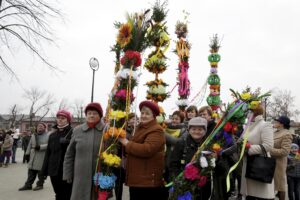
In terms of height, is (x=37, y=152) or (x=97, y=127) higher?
(x=97, y=127)

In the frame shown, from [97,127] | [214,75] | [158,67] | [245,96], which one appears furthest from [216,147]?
[214,75]

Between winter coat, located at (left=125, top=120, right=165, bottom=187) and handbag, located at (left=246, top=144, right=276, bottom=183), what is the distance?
126cm

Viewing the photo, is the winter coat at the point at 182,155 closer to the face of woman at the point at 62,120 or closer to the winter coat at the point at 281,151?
the winter coat at the point at 281,151

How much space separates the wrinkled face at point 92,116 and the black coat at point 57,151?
101cm

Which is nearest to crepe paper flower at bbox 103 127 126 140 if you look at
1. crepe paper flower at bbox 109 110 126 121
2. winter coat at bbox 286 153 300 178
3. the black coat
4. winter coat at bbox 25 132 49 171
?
crepe paper flower at bbox 109 110 126 121

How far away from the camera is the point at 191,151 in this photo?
3.91m

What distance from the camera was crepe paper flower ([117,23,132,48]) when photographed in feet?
14.5

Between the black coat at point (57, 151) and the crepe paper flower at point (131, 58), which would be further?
the black coat at point (57, 151)

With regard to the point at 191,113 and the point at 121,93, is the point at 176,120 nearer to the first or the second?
the point at 191,113

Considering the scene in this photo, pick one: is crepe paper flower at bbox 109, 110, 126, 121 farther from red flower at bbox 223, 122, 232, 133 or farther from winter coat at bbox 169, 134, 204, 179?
red flower at bbox 223, 122, 232, 133

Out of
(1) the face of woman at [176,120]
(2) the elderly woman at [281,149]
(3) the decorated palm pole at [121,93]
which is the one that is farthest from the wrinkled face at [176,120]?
(2) the elderly woman at [281,149]

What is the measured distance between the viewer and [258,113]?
15.2ft

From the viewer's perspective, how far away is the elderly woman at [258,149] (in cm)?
439

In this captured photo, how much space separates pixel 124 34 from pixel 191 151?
6.14 feet
